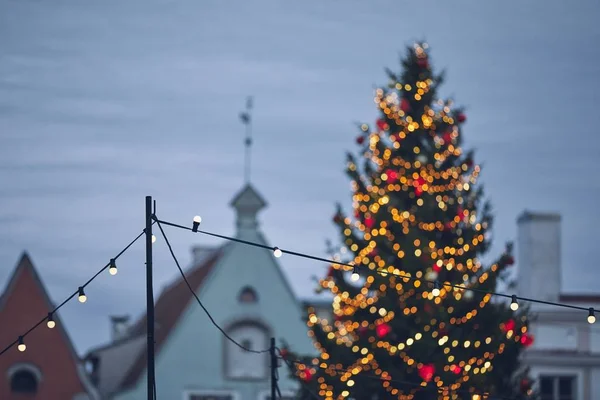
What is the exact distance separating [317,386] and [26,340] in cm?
1224

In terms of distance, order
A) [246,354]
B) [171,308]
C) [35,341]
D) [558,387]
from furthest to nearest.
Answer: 1. [171,308]
2. [246,354]
3. [35,341]
4. [558,387]

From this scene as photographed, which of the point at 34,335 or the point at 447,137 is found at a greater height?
the point at 447,137

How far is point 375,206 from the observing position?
1261 inches

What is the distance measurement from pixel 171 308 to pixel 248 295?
11.0ft

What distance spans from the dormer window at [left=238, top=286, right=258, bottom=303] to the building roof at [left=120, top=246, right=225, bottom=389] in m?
1.22

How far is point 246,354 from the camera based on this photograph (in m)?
43.5

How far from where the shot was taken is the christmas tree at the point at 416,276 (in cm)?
3106

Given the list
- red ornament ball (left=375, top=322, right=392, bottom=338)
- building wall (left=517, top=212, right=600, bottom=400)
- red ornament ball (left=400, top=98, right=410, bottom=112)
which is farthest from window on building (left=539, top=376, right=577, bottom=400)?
red ornament ball (left=400, top=98, right=410, bottom=112)

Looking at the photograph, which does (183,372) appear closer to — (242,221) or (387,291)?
(242,221)

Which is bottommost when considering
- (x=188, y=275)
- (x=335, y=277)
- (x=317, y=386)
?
(x=317, y=386)

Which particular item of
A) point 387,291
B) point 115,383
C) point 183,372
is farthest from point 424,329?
point 115,383

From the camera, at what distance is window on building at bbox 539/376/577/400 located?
41.1 metres

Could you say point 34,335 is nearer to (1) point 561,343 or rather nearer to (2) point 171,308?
(2) point 171,308

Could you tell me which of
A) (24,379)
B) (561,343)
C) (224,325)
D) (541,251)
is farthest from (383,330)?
(24,379)
